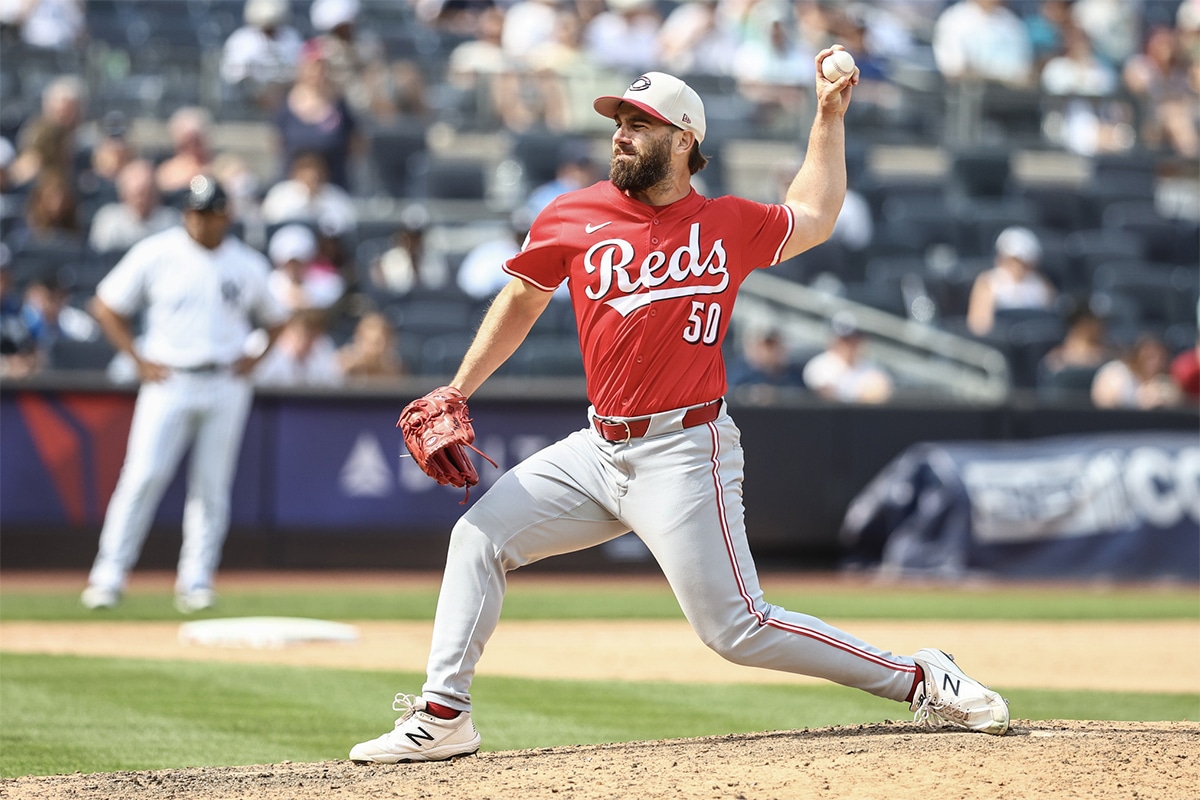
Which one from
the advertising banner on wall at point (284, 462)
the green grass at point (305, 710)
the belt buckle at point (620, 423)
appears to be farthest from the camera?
the advertising banner on wall at point (284, 462)

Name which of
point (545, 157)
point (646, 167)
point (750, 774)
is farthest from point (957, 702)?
point (545, 157)

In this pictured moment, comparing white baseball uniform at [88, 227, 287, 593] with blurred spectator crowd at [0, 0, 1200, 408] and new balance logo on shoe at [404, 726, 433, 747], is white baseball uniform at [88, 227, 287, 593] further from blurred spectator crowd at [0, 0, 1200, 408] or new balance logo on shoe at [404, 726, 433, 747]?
new balance logo on shoe at [404, 726, 433, 747]

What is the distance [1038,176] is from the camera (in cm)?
1769

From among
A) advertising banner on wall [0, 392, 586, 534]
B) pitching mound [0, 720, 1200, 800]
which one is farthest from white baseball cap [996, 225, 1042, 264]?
pitching mound [0, 720, 1200, 800]

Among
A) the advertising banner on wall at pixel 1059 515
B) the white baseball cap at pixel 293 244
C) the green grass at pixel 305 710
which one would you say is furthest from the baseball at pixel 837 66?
the white baseball cap at pixel 293 244

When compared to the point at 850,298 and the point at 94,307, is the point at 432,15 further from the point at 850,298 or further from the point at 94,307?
the point at 94,307

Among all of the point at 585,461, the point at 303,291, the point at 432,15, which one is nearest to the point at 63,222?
the point at 303,291

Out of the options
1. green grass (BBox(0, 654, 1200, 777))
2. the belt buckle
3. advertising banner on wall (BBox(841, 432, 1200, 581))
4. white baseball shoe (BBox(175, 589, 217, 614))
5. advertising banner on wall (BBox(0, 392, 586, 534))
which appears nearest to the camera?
the belt buckle

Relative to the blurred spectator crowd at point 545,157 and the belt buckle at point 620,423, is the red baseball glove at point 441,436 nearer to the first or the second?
the belt buckle at point 620,423

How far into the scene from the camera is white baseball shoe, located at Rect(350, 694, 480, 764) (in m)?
4.81

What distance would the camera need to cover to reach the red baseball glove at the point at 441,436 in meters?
4.84

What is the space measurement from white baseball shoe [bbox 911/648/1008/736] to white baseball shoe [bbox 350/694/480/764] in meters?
1.37

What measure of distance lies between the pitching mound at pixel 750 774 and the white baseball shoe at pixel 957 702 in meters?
0.06

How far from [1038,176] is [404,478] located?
28.9ft
